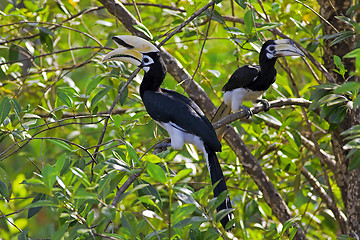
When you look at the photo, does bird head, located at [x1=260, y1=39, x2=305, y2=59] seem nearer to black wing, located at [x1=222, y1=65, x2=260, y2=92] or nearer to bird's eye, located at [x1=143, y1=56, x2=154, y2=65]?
black wing, located at [x1=222, y1=65, x2=260, y2=92]

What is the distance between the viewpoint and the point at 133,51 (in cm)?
268

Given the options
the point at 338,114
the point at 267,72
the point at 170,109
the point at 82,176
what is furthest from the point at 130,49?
the point at 82,176

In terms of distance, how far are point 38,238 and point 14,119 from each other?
0.71 metres

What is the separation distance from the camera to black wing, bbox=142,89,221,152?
8.04ft

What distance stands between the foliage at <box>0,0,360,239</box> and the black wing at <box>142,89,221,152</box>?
0.31 feet

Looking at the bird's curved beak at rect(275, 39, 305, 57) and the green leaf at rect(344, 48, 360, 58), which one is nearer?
the green leaf at rect(344, 48, 360, 58)

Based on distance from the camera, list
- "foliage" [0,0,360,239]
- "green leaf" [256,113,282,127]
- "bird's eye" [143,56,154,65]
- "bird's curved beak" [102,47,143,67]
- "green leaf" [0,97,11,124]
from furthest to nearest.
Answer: "green leaf" [256,113,282,127], "bird's eye" [143,56,154,65], "bird's curved beak" [102,47,143,67], "green leaf" [0,97,11,124], "foliage" [0,0,360,239]

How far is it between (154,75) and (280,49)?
2.41 feet

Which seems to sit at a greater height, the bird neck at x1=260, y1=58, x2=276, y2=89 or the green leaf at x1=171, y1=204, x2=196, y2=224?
the bird neck at x1=260, y1=58, x2=276, y2=89

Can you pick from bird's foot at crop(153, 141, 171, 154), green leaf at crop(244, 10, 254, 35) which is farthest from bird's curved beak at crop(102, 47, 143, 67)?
green leaf at crop(244, 10, 254, 35)

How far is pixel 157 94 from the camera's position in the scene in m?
2.68

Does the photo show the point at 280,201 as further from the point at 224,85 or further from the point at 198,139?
the point at 224,85

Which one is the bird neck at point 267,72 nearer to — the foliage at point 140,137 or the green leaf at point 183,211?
the foliage at point 140,137

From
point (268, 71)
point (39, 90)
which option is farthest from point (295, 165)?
point (39, 90)
